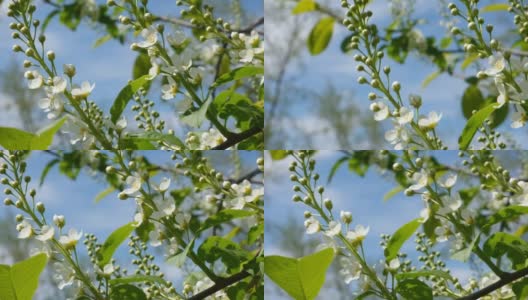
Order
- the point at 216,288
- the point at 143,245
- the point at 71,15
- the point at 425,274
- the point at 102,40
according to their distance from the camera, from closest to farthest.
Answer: the point at 425,274 < the point at 216,288 < the point at 143,245 < the point at 102,40 < the point at 71,15

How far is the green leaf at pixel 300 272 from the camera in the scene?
714 millimetres

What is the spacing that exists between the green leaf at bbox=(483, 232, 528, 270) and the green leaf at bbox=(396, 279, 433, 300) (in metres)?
0.08

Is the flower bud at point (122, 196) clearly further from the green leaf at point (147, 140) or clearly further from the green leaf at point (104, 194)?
the green leaf at point (104, 194)

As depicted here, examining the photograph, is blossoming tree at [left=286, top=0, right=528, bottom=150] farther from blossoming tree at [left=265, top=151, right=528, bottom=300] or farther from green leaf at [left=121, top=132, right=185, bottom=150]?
green leaf at [left=121, top=132, right=185, bottom=150]

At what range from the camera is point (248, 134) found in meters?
0.87

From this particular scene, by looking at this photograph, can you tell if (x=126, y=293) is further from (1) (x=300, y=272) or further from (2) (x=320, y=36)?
(2) (x=320, y=36)

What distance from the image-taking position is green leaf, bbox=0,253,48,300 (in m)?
0.70

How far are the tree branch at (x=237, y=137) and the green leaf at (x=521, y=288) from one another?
1.27 ft

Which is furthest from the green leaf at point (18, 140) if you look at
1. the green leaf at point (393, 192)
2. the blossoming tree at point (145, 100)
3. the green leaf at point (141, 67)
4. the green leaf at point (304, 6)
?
the green leaf at point (304, 6)

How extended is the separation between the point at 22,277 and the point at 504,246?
1.83 feet

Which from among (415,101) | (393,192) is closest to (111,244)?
(415,101)

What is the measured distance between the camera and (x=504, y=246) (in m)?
0.74

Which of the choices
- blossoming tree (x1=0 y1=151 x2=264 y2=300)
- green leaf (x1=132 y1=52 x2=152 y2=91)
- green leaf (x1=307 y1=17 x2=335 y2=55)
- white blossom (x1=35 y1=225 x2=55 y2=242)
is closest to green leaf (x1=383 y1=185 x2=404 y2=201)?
blossoming tree (x1=0 y1=151 x2=264 y2=300)

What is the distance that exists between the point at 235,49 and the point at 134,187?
0.26m
